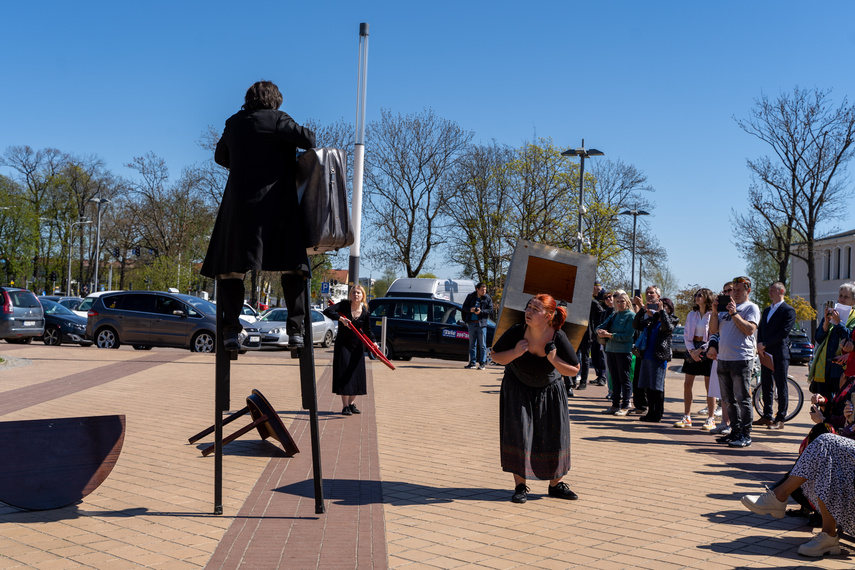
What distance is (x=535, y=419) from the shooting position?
18.9ft

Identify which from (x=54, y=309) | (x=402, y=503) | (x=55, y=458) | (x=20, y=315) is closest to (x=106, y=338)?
(x=20, y=315)

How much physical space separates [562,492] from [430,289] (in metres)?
23.0

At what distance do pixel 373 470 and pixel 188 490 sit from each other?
1583 millimetres

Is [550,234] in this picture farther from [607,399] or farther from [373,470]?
[373,470]

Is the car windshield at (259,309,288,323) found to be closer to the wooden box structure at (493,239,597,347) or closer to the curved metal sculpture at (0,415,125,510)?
the wooden box structure at (493,239,597,347)

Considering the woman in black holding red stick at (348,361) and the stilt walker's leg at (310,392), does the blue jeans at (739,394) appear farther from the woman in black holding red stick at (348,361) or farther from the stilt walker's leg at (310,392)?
the stilt walker's leg at (310,392)

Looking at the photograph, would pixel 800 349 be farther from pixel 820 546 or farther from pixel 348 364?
pixel 820 546

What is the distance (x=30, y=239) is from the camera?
2297 inches

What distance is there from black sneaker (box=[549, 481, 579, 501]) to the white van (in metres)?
22.3

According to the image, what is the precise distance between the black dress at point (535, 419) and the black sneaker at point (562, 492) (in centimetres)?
19

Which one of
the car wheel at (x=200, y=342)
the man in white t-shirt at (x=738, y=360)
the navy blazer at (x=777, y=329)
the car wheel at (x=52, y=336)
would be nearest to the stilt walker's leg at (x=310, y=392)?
the man in white t-shirt at (x=738, y=360)

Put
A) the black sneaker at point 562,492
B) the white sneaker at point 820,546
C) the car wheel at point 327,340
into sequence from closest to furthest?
the white sneaker at point 820,546 → the black sneaker at point 562,492 → the car wheel at point 327,340

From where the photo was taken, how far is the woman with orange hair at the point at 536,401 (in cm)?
569

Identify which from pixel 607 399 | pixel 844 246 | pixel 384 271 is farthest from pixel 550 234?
pixel 844 246
